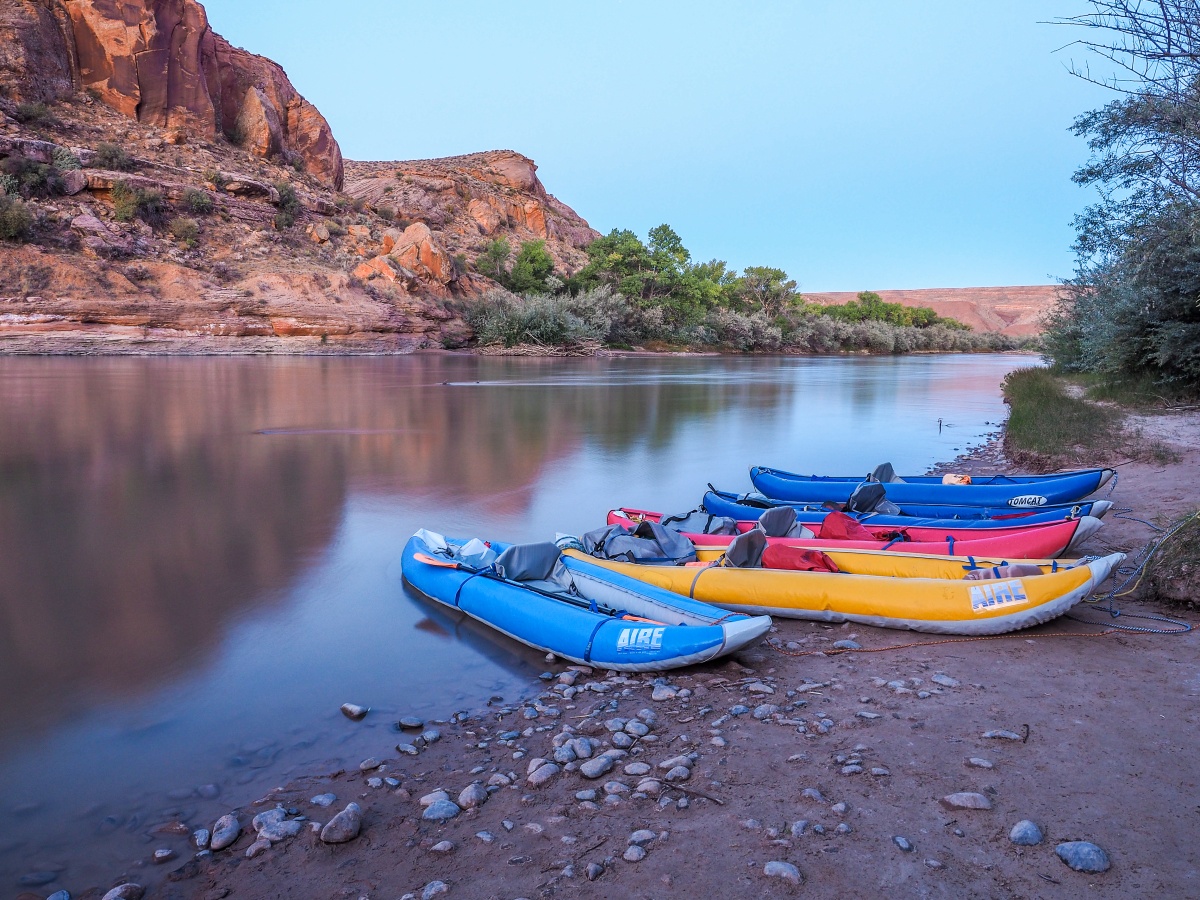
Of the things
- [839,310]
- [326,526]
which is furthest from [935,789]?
[839,310]

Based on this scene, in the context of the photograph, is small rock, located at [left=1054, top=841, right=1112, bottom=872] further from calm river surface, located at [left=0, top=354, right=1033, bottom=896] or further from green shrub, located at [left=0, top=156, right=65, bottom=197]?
green shrub, located at [left=0, top=156, right=65, bottom=197]

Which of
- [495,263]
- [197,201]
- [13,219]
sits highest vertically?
[197,201]

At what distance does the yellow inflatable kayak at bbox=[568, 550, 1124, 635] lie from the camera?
4508 millimetres

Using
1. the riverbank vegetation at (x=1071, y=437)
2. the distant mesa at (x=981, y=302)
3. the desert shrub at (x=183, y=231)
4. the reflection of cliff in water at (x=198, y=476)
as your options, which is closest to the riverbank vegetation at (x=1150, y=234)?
the riverbank vegetation at (x=1071, y=437)

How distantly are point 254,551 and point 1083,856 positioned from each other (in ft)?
21.9

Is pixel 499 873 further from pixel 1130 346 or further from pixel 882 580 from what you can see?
pixel 1130 346

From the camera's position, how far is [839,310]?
82.4m

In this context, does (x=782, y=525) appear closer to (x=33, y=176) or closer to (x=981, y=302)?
(x=33, y=176)

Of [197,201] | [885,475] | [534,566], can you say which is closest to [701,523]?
[885,475]

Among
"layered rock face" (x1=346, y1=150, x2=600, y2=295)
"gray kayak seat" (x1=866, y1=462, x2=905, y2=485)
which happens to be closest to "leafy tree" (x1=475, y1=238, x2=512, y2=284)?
"layered rock face" (x1=346, y1=150, x2=600, y2=295)

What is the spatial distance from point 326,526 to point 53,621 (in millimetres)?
2865

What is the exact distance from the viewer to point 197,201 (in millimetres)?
37750

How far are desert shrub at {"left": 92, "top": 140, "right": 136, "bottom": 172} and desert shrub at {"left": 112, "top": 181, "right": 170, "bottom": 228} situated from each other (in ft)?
8.30

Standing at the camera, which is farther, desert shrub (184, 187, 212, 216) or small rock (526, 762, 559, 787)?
desert shrub (184, 187, 212, 216)
